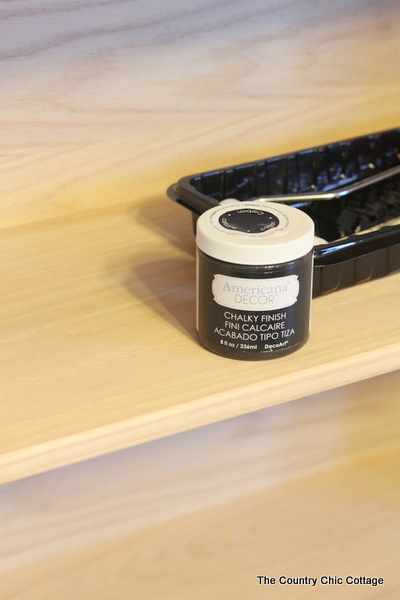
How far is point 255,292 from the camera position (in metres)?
0.44

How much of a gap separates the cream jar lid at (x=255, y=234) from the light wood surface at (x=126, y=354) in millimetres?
73

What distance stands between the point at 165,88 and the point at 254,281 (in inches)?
12.8

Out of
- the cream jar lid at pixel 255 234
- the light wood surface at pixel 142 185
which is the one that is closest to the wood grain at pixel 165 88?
the light wood surface at pixel 142 185

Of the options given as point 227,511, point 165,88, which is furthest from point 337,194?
point 227,511

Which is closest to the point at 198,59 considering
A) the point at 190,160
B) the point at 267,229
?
the point at 190,160

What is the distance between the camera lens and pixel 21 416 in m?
0.43

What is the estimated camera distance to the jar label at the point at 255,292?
0.44 metres

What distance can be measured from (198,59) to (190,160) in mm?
100

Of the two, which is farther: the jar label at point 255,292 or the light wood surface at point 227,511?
the light wood surface at point 227,511

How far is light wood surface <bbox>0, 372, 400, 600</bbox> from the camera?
685 millimetres

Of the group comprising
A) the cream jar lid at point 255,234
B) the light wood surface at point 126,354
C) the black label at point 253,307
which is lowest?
the light wood surface at point 126,354

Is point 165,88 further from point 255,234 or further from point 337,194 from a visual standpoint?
point 255,234

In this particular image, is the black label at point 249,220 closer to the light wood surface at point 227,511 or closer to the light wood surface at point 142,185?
the light wood surface at point 142,185

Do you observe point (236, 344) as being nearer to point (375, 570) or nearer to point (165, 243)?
point (165, 243)
